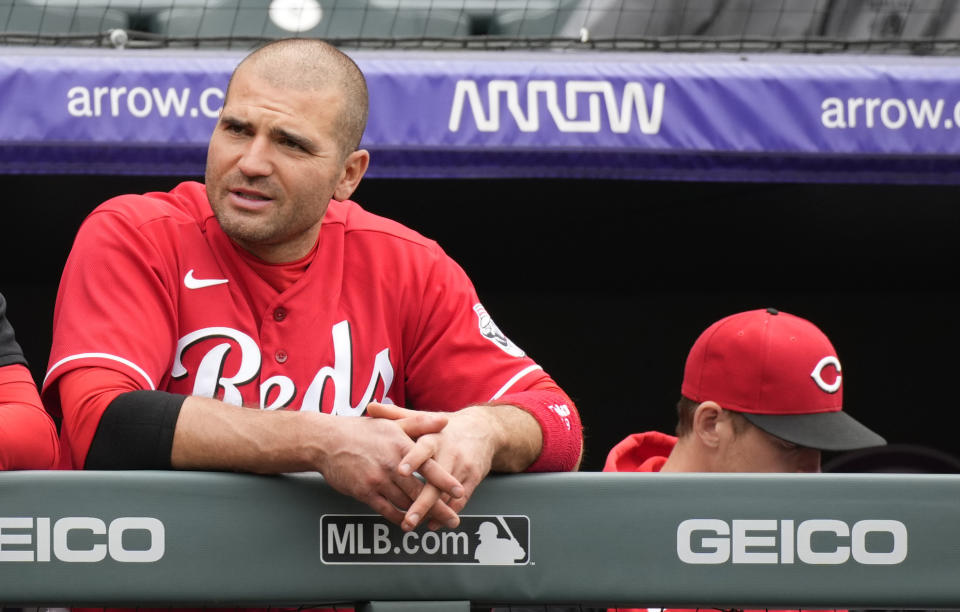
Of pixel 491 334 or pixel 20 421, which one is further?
pixel 491 334

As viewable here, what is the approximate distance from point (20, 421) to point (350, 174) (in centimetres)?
58

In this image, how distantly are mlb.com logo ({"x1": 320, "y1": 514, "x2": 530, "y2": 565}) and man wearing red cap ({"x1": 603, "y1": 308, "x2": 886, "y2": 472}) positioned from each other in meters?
0.92

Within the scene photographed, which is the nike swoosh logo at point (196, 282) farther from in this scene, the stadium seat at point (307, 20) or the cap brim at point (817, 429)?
the stadium seat at point (307, 20)

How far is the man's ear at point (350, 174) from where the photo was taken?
173cm

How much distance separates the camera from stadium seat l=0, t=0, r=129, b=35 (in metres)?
3.71

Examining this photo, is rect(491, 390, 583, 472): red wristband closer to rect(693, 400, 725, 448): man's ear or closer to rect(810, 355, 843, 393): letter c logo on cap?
rect(693, 400, 725, 448): man's ear

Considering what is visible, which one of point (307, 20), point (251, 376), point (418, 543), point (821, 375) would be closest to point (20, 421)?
point (251, 376)

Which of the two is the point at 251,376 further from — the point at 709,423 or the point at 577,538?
the point at 709,423

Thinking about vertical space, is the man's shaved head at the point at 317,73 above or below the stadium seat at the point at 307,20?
below

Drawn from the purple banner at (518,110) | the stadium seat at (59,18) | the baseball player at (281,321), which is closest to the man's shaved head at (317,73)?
the baseball player at (281,321)

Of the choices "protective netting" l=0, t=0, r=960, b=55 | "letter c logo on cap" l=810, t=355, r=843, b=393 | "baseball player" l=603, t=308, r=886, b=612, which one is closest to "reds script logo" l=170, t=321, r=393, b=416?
"baseball player" l=603, t=308, r=886, b=612

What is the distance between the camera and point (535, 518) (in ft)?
3.85

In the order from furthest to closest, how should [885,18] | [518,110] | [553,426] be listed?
→ [885,18] < [518,110] < [553,426]

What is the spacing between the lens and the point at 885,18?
3.74 metres
